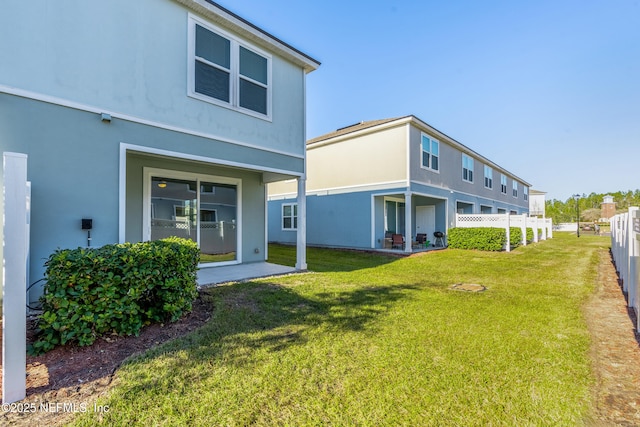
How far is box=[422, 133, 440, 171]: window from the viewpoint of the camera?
14242 mm

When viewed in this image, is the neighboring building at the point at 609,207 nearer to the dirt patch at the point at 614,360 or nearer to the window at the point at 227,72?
the dirt patch at the point at 614,360

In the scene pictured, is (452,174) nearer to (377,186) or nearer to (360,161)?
(377,186)

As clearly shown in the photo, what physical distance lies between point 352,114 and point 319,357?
20.3 meters

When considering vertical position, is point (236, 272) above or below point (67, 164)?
below

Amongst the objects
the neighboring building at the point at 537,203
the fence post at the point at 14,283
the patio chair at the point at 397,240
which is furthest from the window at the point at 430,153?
the neighboring building at the point at 537,203

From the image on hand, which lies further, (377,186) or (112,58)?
(377,186)

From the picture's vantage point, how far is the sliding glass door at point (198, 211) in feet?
24.4

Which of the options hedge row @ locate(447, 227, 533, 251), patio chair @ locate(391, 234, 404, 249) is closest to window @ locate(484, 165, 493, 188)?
hedge row @ locate(447, 227, 533, 251)

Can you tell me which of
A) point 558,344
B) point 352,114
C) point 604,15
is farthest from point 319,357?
point 352,114

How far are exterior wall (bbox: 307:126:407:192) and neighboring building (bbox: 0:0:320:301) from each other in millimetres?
6255

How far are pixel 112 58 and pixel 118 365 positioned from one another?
493cm

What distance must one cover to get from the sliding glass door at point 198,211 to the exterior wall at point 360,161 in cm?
721

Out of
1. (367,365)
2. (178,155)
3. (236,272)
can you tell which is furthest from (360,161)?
(367,365)

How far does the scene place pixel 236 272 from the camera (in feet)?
24.9
